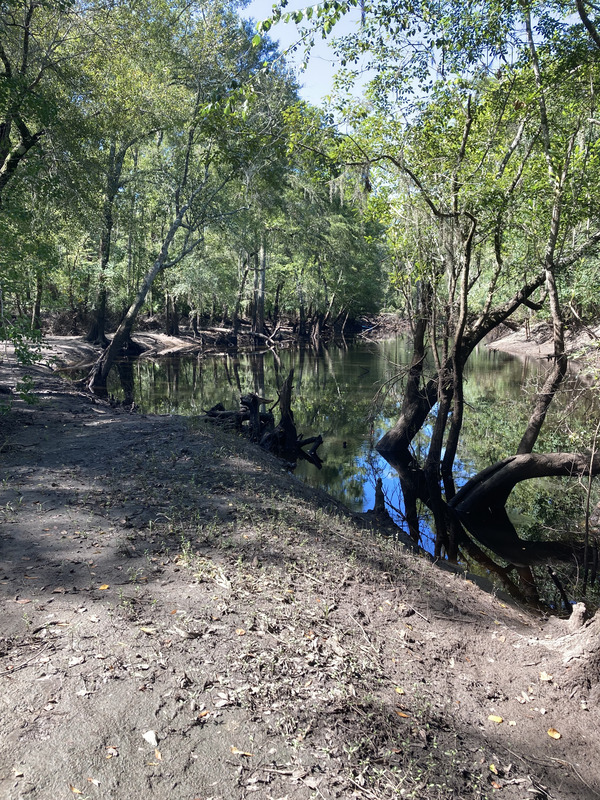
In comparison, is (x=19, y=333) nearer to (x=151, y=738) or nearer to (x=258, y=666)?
(x=258, y=666)

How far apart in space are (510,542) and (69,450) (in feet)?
25.9

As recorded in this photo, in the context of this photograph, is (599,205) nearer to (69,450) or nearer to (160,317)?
(69,450)

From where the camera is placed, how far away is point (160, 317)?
4347cm

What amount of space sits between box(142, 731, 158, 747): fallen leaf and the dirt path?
27 millimetres

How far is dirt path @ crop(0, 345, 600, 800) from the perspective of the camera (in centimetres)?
308

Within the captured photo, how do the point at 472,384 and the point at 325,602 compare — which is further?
the point at 472,384

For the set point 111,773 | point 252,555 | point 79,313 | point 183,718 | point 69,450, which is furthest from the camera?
point 79,313

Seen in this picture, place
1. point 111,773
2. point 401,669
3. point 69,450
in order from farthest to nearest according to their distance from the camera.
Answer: point 69,450, point 401,669, point 111,773

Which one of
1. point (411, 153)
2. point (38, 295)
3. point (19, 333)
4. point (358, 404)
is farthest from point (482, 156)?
point (38, 295)

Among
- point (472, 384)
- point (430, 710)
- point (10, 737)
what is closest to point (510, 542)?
point (430, 710)

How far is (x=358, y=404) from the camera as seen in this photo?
2109cm

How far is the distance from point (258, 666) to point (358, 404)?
57.3 ft

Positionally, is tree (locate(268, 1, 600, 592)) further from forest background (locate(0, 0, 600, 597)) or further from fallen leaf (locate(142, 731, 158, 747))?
fallen leaf (locate(142, 731, 158, 747))

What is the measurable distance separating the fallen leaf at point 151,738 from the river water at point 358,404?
6054 millimetres
